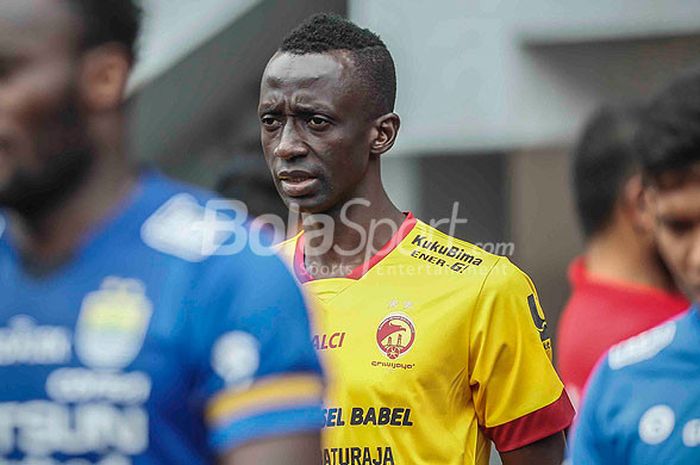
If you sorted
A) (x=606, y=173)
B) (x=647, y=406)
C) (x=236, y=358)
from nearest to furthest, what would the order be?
(x=236, y=358) < (x=647, y=406) < (x=606, y=173)

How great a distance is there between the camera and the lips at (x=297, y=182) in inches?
191

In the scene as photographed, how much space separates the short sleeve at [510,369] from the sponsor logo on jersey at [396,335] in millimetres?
187

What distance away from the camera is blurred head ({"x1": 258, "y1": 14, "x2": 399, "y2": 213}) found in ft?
16.0

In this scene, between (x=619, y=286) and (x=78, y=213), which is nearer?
(x=78, y=213)

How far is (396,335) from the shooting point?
473 cm

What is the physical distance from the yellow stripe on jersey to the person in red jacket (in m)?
2.70

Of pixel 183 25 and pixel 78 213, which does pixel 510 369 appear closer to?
pixel 78 213

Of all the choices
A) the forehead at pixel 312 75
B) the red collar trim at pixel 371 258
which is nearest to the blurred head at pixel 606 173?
the red collar trim at pixel 371 258

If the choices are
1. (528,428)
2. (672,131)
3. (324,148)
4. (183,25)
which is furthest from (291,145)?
(183,25)

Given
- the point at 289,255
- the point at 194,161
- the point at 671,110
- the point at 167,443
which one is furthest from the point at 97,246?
the point at 194,161

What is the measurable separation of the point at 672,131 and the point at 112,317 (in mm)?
1383

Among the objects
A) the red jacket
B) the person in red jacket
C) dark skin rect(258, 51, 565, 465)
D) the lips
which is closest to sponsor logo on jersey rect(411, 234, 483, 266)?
dark skin rect(258, 51, 565, 465)

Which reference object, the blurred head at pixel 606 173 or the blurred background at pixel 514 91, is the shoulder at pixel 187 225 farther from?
the blurred background at pixel 514 91

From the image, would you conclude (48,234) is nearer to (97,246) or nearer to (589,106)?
(97,246)
